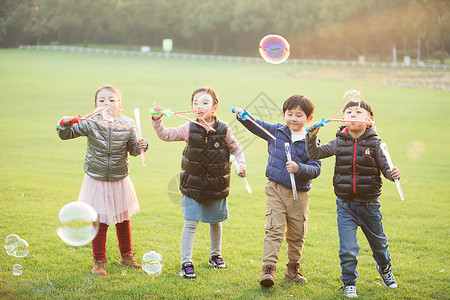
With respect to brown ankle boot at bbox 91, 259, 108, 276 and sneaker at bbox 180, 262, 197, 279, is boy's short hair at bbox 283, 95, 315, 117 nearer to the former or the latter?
sneaker at bbox 180, 262, 197, 279

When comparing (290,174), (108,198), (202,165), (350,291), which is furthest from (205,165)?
(350,291)

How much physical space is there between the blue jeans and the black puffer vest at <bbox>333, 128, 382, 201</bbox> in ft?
0.30

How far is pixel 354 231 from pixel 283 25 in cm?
5489

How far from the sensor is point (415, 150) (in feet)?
48.9

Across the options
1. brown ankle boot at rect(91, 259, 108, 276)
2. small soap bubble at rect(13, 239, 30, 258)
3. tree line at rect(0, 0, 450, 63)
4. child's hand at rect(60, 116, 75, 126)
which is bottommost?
brown ankle boot at rect(91, 259, 108, 276)

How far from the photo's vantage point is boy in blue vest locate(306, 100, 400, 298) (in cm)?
437

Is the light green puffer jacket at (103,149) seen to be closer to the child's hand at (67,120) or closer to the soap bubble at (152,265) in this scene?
the child's hand at (67,120)

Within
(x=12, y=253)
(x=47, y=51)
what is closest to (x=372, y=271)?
(x=12, y=253)

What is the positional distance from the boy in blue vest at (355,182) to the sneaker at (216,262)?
1226 mm

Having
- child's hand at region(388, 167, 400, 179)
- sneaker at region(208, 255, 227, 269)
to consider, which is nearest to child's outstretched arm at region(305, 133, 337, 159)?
child's hand at region(388, 167, 400, 179)

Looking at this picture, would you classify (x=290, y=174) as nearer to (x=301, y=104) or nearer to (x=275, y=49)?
(x=301, y=104)

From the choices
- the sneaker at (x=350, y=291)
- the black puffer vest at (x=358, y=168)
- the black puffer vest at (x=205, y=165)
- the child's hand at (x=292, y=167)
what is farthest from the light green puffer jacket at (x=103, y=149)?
the sneaker at (x=350, y=291)

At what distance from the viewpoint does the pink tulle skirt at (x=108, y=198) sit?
4.77m

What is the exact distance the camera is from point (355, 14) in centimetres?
5647
